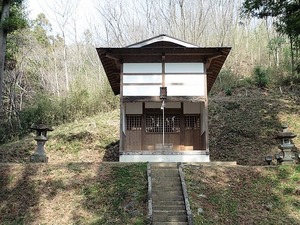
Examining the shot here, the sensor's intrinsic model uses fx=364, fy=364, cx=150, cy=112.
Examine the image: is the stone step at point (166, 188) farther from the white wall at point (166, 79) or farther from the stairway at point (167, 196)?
the white wall at point (166, 79)

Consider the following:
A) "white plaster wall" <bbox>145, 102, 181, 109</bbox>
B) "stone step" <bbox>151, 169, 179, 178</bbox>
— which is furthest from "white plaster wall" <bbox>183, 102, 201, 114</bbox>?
"stone step" <bbox>151, 169, 179, 178</bbox>

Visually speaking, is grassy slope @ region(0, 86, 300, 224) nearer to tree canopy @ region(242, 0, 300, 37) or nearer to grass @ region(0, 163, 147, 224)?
grass @ region(0, 163, 147, 224)

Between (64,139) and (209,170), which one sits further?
(64,139)

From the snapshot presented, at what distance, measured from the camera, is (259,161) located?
17.0 metres

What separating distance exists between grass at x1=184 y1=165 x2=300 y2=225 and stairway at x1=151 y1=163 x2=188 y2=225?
346mm

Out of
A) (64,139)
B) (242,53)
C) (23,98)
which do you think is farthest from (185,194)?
(242,53)

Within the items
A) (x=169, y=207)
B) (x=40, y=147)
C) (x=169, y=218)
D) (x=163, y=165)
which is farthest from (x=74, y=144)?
(x=169, y=218)

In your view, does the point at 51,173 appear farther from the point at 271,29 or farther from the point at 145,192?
the point at 271,29

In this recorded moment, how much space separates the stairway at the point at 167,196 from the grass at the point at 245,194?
0.35 m

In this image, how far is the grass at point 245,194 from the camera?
32.1 feet

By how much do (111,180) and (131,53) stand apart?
5511 mm

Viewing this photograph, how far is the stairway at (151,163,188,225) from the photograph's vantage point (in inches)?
379

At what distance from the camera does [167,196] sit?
10.5m

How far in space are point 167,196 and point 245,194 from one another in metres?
2.35
